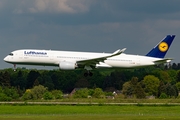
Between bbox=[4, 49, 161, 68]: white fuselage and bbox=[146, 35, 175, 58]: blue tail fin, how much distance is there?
1.68 m

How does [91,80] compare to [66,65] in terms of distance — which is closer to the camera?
[66,65]

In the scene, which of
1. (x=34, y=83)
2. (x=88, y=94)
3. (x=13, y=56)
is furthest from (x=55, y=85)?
(x=13, y=56)

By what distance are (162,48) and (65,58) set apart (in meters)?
15.5

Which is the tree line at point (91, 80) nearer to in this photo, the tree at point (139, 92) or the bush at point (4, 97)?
the tree at point (139, 92)

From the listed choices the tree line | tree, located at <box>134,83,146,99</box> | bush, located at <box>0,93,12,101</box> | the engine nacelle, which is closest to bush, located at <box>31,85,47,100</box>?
bush, located at <box>0,93,12,101</box>

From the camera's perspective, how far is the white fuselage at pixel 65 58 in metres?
69.8

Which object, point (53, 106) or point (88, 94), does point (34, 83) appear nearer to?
point (88, 94)

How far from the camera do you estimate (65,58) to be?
70.8 meters

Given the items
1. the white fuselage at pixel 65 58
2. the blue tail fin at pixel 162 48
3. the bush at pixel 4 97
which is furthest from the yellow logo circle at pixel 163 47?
the bush at pixel 4 97

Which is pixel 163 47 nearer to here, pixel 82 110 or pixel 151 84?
pixel 82 110

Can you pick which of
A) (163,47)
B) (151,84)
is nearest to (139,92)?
(151,84)

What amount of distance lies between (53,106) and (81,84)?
79319 mm

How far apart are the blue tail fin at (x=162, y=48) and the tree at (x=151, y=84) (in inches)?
2604

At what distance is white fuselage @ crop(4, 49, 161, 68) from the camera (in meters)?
69.8
